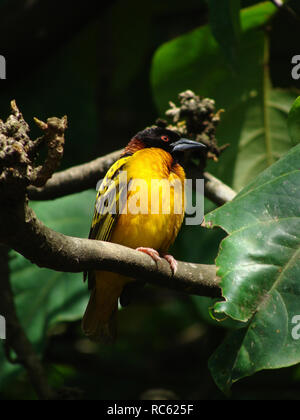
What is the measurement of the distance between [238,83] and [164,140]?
0.67 metres

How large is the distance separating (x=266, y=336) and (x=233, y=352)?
0.58 ft

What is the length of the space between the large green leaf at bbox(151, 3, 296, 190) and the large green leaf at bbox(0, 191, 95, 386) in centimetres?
96

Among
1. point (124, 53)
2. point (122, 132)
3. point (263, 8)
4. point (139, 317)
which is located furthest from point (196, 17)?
point (139, 317)

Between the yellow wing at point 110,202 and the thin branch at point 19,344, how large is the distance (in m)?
0.56

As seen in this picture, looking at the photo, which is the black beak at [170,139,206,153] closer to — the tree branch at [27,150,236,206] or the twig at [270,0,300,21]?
the tree branch at [27,150,236,206]

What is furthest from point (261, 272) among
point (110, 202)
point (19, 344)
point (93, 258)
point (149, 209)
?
point (19, 344)

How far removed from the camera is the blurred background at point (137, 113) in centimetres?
360

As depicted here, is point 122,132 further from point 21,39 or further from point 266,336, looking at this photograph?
point 266,336

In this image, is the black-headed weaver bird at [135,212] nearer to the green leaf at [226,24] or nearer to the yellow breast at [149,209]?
the yellow breast at [149,209]

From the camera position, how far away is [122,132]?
18.0ft

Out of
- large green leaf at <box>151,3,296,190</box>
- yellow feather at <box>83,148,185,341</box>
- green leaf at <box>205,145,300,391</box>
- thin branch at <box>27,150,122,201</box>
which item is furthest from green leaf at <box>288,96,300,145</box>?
thin branch at <box>27,150,122,201</box>

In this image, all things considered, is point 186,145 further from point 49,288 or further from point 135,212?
point 49,288

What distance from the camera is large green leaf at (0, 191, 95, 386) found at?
11.7ft

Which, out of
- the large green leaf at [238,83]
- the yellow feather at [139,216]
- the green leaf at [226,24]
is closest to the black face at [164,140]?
the yellow feather at [139,216]
